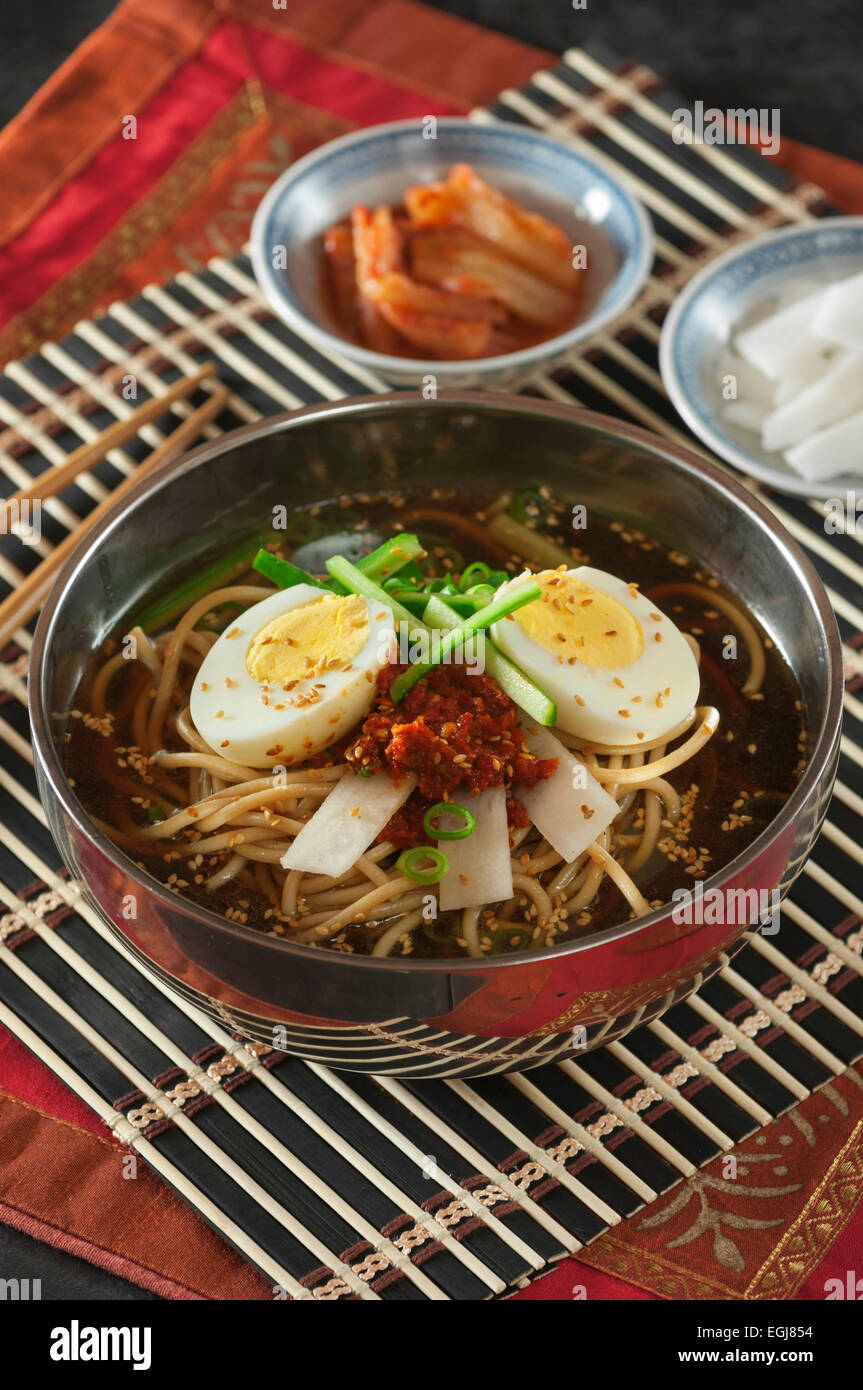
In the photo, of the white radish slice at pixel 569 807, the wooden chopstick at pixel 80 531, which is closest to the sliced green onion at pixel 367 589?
the white radish slice at pixel 569 807

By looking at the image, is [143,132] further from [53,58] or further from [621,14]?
[621,14]

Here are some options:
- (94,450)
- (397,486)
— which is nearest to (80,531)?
(94,450)

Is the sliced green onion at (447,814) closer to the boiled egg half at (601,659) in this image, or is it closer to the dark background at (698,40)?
the boiled egg half at (601,659)

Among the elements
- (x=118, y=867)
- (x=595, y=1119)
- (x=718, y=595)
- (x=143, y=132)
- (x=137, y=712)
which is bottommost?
(x=595, y=1119)

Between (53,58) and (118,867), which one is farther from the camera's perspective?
(53,58)

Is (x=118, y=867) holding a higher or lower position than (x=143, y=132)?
lower

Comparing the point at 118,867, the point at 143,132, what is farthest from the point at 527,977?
the point at 143,132
